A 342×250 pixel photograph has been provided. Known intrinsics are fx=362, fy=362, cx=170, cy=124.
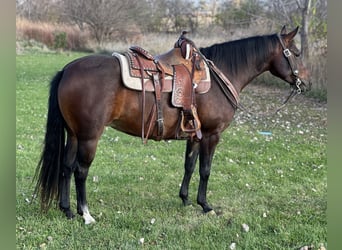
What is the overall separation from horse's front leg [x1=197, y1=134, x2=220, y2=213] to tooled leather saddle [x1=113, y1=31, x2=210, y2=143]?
0.21 meters

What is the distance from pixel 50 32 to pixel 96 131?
26.7m

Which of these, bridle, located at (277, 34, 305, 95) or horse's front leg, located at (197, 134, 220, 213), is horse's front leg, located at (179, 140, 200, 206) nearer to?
horse's front leg, located at (197, 134, 220, 213)

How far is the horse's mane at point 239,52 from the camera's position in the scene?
4.37m

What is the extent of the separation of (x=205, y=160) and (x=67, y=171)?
1.60m

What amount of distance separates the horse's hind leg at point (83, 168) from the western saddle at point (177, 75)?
1.92ft

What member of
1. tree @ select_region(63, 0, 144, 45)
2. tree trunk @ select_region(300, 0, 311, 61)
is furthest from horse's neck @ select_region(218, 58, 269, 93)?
tree @ select_region(63, 0, 144, 45)

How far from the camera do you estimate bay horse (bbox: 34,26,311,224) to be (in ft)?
11.9

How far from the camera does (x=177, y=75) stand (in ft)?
12.8

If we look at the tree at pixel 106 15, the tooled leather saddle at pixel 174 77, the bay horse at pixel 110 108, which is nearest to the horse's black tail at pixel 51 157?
the bay horse at pixel 110 108

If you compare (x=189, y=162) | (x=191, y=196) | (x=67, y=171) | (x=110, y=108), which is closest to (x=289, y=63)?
(x=189, y=162)

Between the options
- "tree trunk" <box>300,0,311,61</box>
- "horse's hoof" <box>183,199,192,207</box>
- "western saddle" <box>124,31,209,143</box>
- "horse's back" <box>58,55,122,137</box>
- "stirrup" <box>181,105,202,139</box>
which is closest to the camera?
"horse's back" <box>58,55,122,137</box>

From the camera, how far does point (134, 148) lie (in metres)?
6.80

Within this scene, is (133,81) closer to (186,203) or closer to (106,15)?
(186,203)

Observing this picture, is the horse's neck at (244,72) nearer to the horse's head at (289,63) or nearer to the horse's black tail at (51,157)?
the horse's head at (289,63)
